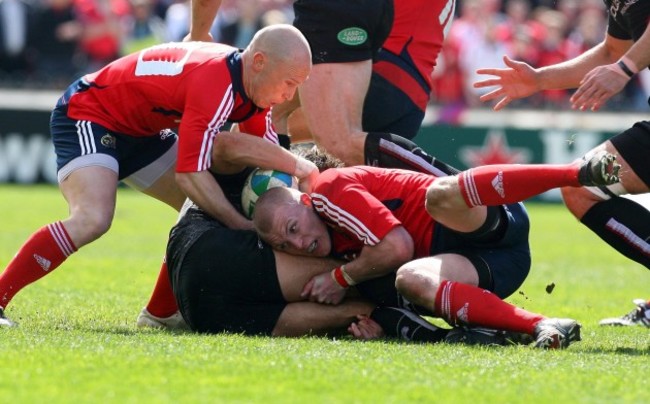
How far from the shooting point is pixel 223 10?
2073 cm

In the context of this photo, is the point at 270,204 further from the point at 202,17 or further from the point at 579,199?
the point at 202,17

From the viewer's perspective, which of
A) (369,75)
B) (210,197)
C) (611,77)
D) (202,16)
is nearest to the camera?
(611,77)

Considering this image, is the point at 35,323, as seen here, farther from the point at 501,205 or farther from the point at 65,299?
the point at 501,205

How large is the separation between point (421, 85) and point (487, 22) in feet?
37.5

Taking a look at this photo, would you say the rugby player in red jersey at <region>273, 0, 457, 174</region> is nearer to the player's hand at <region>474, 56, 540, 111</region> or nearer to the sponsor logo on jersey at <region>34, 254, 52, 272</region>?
the player's hand at <region>474, 56, 540, 111</region>

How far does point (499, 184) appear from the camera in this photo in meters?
6.12

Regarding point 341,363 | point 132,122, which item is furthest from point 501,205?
point 132,122

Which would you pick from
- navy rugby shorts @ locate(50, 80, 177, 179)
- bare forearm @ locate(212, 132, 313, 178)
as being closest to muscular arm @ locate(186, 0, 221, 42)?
navy rugby shorts @ locate(50, 80, 177, 179)

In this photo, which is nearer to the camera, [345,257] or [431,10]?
[345,257]

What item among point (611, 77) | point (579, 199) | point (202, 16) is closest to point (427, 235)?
point (579, 199)

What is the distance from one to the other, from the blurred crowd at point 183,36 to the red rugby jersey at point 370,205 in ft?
42.5

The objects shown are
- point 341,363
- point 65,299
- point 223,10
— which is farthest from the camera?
point 223,10

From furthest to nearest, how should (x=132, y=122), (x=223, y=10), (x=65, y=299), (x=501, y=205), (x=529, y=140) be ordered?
1. (x=223, y=10)
2. (x=529, y=140)
3. (x=65, y=299)
4. (x=132, y=122)
5. (x=501, y=205)

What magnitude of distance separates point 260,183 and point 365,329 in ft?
3.47
